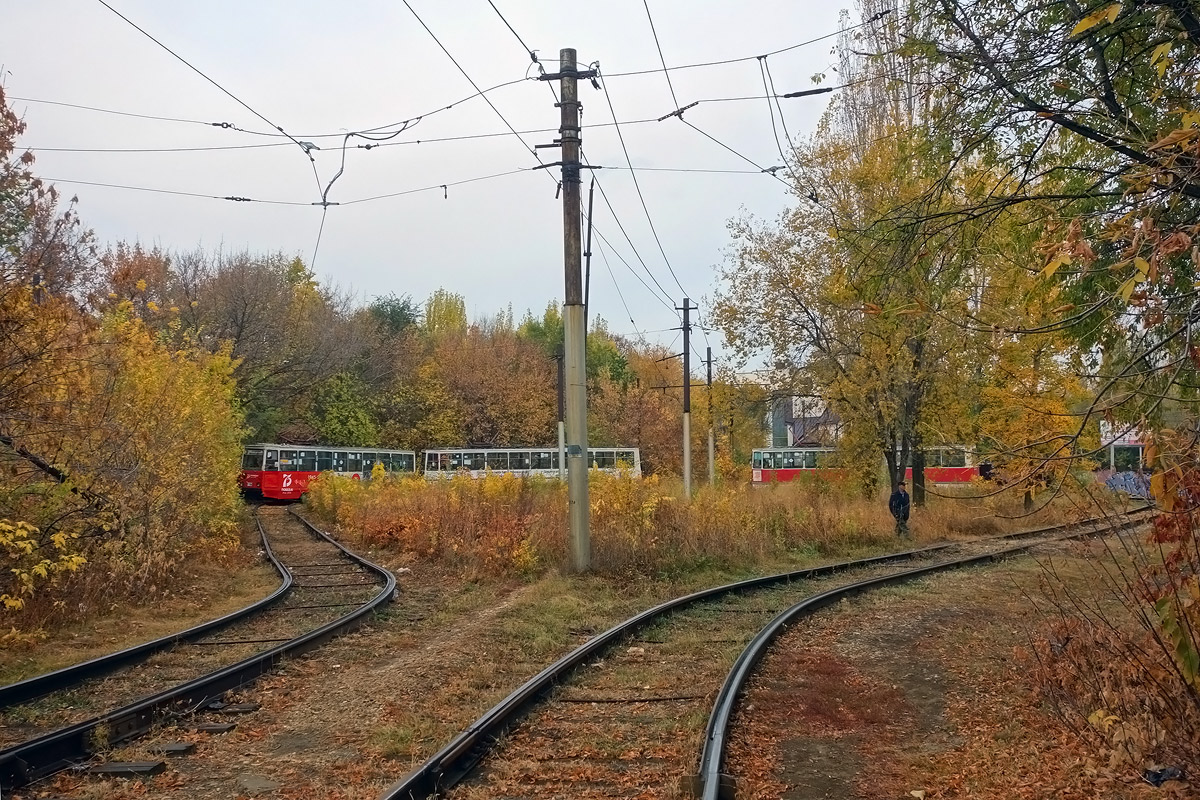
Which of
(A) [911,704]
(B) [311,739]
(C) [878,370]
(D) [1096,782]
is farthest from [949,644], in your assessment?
(C) [878,370]

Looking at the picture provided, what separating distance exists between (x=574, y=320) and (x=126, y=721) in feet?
33.2

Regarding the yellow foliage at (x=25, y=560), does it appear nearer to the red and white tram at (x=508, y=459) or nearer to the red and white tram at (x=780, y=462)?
the red and white tram at (x=508, y=459)

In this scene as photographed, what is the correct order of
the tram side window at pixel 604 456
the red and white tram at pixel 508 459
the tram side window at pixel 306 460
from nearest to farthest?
the tram side window at pixel 306 460 → the red and white tram at pixel 508 459 → the tram side window at pixel 604 456

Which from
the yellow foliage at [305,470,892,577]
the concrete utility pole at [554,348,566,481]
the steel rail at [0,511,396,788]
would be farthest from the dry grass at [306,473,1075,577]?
the steel rail at [0,511,396,788]

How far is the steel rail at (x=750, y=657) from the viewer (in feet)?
19.1

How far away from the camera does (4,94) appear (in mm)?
10352

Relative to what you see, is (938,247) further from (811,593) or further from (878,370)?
(878,370)

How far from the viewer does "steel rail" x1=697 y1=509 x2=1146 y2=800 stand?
5820mm

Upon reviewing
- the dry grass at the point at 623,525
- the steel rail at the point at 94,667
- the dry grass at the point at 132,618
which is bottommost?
the dry grass at the point at 132,618

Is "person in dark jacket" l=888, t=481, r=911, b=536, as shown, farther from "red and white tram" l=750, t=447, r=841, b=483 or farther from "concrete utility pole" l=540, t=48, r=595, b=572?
"red and white tram" l=750, t=447, r=841, b=483

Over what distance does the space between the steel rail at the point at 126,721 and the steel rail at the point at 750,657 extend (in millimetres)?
4217

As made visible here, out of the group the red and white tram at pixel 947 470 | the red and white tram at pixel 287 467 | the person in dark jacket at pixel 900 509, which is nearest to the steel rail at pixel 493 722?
the person in dark jacket at pixel 900 509

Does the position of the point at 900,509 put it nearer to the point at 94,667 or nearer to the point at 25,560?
the point at 25,560

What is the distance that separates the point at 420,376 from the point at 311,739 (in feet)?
177
